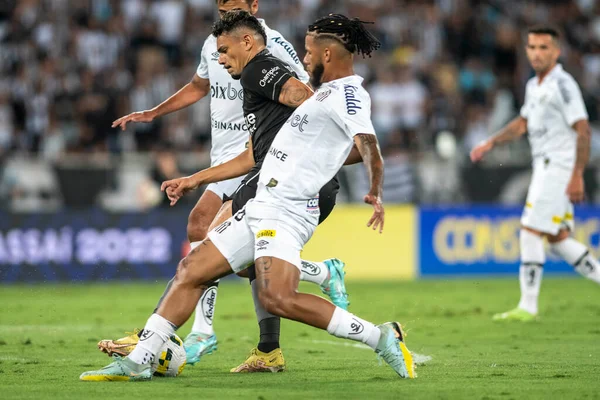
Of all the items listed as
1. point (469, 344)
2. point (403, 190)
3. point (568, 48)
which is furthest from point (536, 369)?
point (568, 48)

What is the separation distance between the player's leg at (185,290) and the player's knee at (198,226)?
168cm

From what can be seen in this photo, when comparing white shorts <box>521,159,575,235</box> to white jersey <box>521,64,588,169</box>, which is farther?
white shorts <box>521,159,575,235</box>

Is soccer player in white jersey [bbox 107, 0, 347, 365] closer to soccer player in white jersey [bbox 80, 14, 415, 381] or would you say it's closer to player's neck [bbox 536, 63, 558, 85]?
soccer player in white jersey [bbox 80, 14, 415, 381]

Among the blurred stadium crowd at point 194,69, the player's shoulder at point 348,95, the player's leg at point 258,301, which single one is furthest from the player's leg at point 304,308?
the blurred stadium crowd at point 194,69

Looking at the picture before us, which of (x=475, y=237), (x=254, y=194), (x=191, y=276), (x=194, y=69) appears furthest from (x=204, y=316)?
(x=194, y=69)

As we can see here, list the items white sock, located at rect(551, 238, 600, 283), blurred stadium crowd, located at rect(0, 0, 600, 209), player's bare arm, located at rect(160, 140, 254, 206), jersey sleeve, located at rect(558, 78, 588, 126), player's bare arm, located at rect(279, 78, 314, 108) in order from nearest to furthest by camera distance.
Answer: player's bare arm, located at rect(160, 140, 254, 206) < player's bare arm, located at rect(279, 78, 314, 108) < jersey sleeve, located at rect(558, 78, 588, 126) < white sock, located at rect(551, 238, 600, 283) < blurred stadium crowd, located at rect(0, 0, 600, 209)

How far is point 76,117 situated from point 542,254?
9859mm

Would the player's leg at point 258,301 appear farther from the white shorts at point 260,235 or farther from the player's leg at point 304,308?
the player's leg at point 304,308

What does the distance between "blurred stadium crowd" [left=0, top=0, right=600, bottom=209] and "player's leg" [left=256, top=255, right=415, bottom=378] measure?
36.4 feet

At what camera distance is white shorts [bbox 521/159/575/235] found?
11938mm

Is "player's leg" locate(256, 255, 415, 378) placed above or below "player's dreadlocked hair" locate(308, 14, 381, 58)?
below

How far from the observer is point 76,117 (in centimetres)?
1897

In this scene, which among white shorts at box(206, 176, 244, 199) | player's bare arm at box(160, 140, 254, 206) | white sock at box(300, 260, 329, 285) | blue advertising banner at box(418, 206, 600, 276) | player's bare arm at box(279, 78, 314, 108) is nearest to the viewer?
player's bare arm at box(160, 140, 254, 206)

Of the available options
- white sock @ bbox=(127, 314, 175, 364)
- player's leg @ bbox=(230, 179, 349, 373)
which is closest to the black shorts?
player's leg @ bbox=(230, 179, 349, 373)
